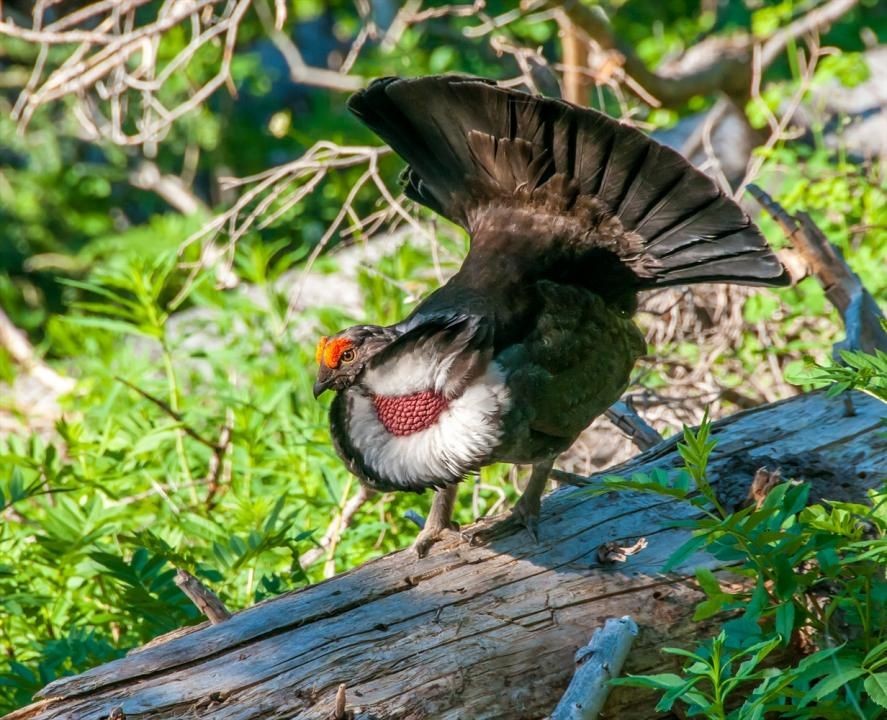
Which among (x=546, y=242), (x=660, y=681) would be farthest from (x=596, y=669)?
(x=546, y=242)

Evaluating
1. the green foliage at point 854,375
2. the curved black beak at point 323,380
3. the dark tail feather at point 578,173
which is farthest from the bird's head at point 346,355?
the green foliage at point 854,375

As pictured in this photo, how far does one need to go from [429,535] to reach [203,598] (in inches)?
31.0

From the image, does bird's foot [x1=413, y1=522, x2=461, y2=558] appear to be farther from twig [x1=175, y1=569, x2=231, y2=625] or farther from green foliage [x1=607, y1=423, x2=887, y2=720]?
green foliage [x1=607, y1=423, x2=887, y2=720]

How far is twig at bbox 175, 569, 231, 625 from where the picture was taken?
3.23 metres

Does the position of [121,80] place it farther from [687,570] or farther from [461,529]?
[687,570]

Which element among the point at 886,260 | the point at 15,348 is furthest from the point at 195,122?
the point at 886,260

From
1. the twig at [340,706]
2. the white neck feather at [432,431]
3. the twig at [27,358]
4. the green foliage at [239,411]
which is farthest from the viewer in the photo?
the twig at [27,358]

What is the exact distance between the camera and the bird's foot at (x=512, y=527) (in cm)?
361

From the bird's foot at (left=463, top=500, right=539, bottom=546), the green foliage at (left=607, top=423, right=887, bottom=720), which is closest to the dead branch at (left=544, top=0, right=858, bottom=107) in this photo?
the bird's foot at (left=463, top=500, right=539, bottom=546)

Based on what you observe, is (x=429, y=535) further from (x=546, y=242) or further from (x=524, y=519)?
(x=546, y=242)

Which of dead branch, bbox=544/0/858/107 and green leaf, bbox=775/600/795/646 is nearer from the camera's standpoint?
green leaf, bbox=775/600/795/646

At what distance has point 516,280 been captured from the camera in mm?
3842

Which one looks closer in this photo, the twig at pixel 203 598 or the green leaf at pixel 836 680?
the green leaf at pixel 836 680

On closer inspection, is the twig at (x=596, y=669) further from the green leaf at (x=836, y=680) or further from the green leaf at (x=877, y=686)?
the green leaf at (x=877, y=686)
